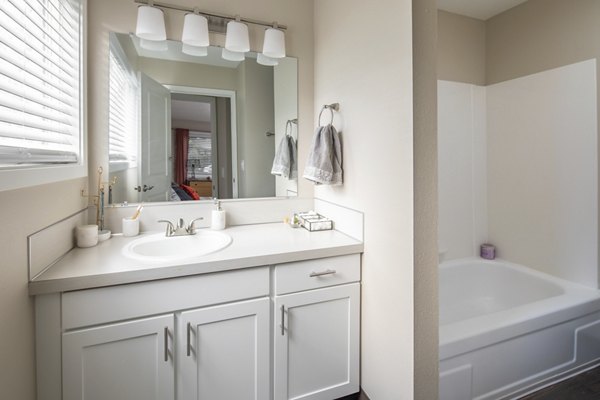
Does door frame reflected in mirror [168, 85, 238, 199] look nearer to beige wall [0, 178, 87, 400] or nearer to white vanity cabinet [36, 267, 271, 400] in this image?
white vanity cabinet [36, 267, 271, 400]

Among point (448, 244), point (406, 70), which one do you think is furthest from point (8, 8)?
point (448, 244)

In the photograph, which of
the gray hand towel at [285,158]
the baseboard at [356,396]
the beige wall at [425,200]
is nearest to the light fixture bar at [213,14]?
the gray hand towel at [285,158]

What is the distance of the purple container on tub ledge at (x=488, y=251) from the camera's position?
2.41 meters

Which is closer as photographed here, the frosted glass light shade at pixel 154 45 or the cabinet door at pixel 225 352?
the cabinet door at pixel 225 352

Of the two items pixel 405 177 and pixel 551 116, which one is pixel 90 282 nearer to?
pixel 405 177

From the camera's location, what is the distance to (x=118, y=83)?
62.4 inches

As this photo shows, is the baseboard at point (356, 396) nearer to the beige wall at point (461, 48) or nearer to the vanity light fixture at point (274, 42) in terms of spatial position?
the vanity light fixture at point (274, 42)

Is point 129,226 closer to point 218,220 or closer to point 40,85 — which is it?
point 218,220

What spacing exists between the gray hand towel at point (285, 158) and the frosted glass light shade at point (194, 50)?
70cm

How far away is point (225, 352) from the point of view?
3.96 ft

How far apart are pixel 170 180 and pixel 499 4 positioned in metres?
2.76

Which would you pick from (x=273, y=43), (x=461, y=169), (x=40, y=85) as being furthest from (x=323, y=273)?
(x=461, y=169)

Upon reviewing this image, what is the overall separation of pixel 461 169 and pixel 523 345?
137 centimetres

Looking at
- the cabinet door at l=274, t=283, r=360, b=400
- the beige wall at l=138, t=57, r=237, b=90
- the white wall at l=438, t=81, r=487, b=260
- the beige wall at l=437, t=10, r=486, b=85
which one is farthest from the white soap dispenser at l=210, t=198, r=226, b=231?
the beige wall at l=437, t=10, r=486, b=85
